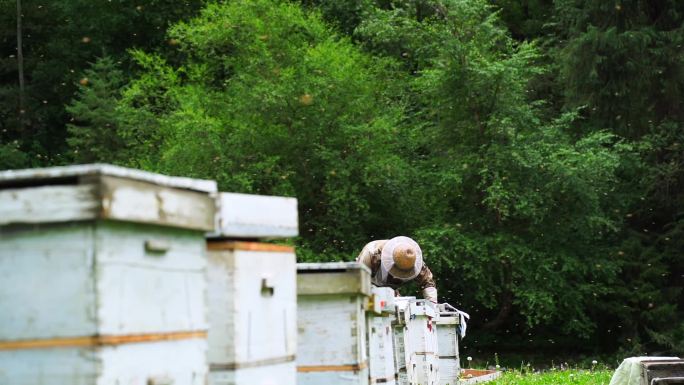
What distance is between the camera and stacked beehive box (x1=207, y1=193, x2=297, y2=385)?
4.08m

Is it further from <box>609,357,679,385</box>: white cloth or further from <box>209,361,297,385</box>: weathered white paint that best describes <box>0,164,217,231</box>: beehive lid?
<box>609,357,679,385</box>: white cloth

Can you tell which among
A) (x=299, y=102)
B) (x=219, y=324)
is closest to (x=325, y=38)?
(x=299, y=102)

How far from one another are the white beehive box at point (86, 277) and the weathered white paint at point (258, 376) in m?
0.38

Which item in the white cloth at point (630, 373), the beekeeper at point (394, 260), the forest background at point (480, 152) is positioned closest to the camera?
the white cloth at point (630, 373)

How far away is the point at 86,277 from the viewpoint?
3.33 m

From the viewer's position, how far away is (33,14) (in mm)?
33781

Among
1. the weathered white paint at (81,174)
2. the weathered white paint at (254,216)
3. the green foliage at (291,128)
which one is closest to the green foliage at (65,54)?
the green foliage at (291,128)

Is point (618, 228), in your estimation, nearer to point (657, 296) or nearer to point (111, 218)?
point (657, 296)

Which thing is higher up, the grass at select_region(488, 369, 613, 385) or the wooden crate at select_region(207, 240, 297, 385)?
the wooden crate at select_region(207, 240, 297, 385)

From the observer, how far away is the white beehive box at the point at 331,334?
18.4ft

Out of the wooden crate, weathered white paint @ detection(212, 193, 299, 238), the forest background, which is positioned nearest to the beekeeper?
weathered white paint @ detection(212, 193, 299, 238)

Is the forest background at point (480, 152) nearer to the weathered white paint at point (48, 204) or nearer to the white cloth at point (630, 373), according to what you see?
the white cloth at point (630, 373)

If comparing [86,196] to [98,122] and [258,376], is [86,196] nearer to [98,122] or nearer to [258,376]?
[258,376]

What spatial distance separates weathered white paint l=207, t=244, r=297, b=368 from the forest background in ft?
56.2
